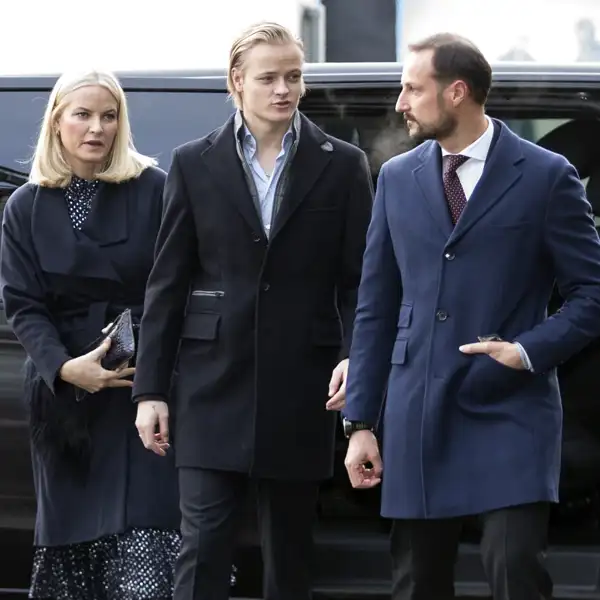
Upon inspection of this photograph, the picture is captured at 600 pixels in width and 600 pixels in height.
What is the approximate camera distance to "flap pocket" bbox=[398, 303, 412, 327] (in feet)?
12.6

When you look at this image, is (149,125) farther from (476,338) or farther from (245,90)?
(476,338)

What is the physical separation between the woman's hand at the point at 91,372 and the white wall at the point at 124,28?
413 inches

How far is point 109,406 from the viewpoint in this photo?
176 inches

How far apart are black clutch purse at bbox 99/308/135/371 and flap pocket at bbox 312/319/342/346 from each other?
482 millimetres

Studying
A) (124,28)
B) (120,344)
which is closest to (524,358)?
(120,344)

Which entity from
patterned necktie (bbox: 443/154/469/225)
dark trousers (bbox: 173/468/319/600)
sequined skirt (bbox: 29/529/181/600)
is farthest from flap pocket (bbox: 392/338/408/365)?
sequined skirt (bbox: 29/529/181/600)

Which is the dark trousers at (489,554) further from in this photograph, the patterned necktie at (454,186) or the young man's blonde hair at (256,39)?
the young man's blonde hair at (256,39)

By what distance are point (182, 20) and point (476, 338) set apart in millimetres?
11616

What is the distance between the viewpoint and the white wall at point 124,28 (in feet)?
48.6

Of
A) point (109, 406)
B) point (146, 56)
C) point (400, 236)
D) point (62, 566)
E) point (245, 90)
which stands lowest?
point (62, 566)

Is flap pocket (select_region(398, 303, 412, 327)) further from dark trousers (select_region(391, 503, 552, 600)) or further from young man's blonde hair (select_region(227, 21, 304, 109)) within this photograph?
young man's blonde hair (select_region(227, 21, 304, 109))

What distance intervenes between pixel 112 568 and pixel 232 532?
47cm

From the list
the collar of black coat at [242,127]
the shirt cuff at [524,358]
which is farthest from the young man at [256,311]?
the shirt cuff at [524,358]

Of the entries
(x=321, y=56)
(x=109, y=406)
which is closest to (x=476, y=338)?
(x=109, y=406)
